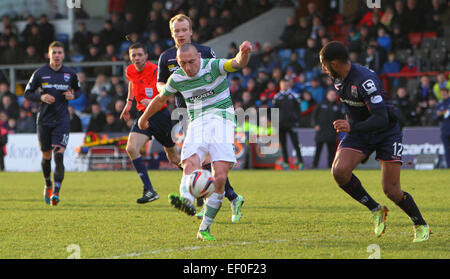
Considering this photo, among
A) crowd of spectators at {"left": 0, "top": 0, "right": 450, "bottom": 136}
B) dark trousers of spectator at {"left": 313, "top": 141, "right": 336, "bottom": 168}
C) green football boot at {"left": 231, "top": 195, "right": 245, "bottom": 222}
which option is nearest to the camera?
green football boot at {"left": 231, "top": 195, "right": 245, "bottom": 222}

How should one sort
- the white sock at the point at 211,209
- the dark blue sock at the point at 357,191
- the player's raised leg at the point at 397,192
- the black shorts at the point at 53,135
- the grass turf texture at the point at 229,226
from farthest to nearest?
the black shorts at the point at 53,135 → the dark blue sock at the point at 357,191 → the white sock at the point at 211,209 → the player's raised leg at the point at 397,192 → the grass turf texture at the point at 229,226

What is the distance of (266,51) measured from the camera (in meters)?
24.0

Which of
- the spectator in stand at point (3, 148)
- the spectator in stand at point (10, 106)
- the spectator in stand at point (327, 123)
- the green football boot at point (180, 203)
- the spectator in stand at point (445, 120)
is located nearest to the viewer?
the green football boot at point (180, 203)

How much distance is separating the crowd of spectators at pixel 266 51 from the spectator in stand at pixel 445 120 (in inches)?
31.4

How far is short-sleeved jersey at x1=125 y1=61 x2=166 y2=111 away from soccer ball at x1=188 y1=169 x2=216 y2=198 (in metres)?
4.63

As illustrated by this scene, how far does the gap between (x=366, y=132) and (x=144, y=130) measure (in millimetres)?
5044

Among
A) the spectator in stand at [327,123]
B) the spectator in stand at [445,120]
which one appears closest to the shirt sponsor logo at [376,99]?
the spectator in stand at [445,120]

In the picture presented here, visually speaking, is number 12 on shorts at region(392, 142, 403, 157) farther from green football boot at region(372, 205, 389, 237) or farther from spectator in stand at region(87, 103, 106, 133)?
spectator in stand at region(87, 103, 106, 133)

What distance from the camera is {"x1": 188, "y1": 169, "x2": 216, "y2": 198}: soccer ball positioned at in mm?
6871

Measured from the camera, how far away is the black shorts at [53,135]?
39.1ft

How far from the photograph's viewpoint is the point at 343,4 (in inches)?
1077

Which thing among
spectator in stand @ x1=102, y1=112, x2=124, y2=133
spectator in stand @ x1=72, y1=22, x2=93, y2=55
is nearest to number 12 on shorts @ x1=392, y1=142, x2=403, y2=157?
spectator in stand @ x1=102, y1=112, x2=124, y2=133

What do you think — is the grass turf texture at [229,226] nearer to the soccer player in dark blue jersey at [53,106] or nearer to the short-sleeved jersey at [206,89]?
the soccer player in dark blue jersey at [53,106]

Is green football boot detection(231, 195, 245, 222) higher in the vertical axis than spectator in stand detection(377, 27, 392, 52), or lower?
lower
